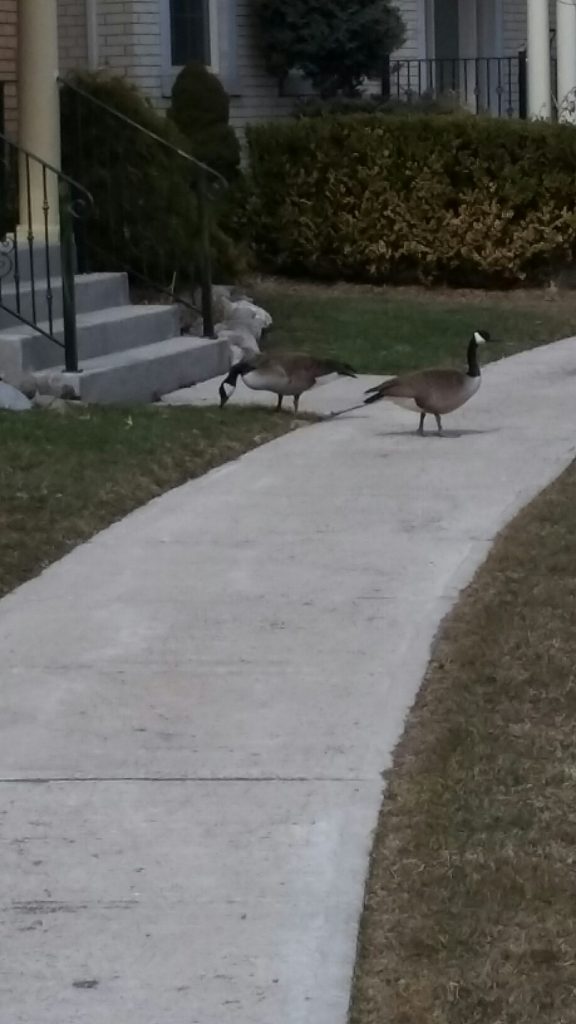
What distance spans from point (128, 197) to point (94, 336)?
5.67ft

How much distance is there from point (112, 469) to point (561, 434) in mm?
2426

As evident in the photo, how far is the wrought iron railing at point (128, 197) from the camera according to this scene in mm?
11906

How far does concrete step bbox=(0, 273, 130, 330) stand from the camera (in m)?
10.5

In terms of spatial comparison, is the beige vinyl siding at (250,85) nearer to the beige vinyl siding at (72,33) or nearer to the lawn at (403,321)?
the beige vinyl siding at (72,33)

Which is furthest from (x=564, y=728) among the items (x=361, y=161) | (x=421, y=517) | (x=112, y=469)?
(x=361, y=161)

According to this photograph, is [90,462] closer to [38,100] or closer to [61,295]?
[61,295]

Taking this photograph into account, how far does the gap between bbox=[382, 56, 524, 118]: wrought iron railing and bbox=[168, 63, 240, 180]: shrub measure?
316 cm

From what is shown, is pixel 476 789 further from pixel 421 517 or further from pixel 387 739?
pixel 421 517

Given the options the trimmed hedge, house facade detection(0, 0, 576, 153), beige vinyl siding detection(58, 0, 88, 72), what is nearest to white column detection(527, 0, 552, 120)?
house facade detection(0, 0, 576, 153)

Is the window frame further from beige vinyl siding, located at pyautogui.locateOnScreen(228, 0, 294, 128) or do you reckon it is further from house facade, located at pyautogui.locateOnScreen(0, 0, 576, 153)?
Result: beige vinyl siding, located at pyautogui.locateOnScreen(228, 0, 294, 128)

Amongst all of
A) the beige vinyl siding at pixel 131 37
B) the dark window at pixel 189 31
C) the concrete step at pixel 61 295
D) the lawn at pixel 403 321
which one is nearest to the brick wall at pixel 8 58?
the concrete step at pixel 61 295

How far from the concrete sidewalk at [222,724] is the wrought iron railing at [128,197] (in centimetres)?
354

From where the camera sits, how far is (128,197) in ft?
39.2

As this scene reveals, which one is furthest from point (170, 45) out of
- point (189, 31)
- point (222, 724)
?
point (222, 724)
